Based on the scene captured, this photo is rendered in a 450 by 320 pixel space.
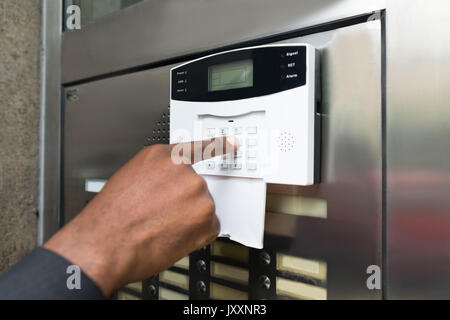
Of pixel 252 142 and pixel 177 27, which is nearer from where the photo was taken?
pixel 252 142

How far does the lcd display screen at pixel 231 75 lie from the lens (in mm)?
505

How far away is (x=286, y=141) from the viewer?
46 cm

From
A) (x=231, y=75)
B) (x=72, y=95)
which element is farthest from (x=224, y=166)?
(x=72, y=95)

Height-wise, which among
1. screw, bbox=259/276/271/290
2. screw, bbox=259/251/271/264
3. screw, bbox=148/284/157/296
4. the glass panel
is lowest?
screw, bbox=148/284/157/296

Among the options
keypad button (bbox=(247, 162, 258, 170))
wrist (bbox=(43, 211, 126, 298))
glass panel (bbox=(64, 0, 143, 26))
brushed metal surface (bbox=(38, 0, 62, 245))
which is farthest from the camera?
brushed metal surface (bbox=(38, 0, 62, 245))

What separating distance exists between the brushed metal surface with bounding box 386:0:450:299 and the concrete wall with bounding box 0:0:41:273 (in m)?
0.78

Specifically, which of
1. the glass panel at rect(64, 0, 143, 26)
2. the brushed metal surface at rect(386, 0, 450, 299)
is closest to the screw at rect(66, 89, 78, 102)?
the glass panel at rect(64, 0, 143, 26)

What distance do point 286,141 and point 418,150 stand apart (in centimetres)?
15

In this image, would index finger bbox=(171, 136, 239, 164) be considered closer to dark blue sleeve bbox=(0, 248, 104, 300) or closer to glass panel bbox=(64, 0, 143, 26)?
dark blue sleeve bbox=(0, 248, 104, 300)

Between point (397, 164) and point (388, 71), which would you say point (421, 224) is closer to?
point (397, 164)

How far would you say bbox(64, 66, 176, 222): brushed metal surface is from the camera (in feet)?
2.27

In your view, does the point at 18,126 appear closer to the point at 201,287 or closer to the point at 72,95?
the point at 72,95

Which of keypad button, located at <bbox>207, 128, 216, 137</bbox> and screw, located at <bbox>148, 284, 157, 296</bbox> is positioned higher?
keypad button, located at <bbox>207, 128, 216, 137</bbox>

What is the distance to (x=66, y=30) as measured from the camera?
2.79 feet
